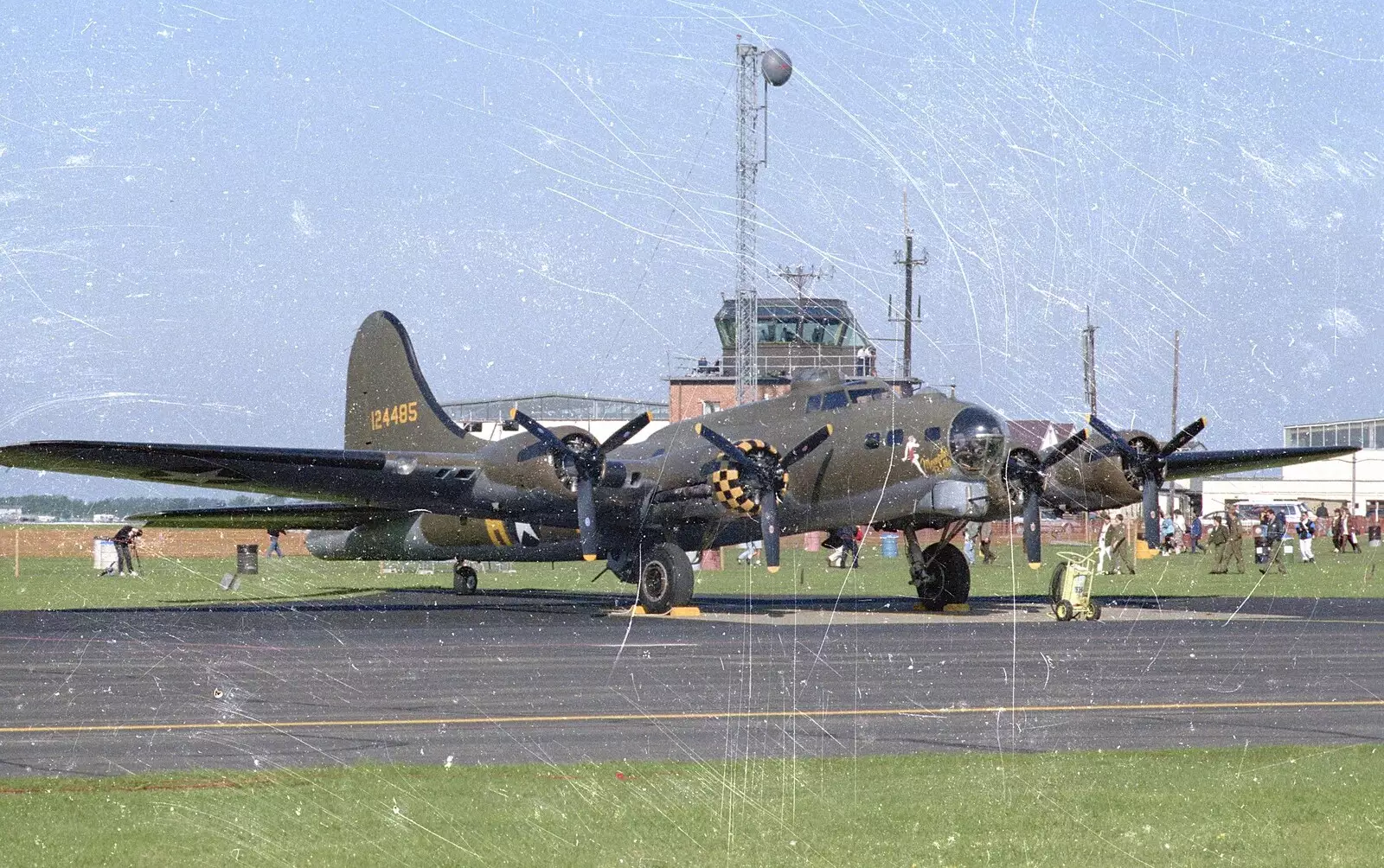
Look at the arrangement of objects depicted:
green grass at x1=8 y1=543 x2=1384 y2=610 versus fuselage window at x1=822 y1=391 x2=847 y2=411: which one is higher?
fuselage window at x1=822 y1=391 x2=847 y2=411

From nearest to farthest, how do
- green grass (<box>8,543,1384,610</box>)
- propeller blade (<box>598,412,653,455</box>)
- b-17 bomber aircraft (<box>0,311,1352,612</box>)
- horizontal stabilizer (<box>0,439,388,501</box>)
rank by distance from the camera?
horizontal stabilizer (<box>0,439,388,501</box>) < b-17 bomber aircraft (<box>0,311,1352,612</box>) < propeller blade (<box>598,412,653,455</box>) < green grass (<box>8,543,1384,610</box>)

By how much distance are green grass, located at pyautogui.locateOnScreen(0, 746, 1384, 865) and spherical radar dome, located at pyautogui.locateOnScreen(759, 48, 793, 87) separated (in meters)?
51.2

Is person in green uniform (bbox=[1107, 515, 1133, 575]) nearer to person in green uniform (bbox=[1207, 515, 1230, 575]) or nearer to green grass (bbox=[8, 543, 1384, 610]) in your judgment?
green grass (bbox=[8, 543, 1384, 610])

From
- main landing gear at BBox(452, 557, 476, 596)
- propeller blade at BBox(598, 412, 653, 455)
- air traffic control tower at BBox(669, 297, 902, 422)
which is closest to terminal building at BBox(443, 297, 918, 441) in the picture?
air traffic control tower at BBox(669, 297, 902, 422)

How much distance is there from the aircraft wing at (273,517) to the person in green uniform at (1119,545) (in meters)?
24.9

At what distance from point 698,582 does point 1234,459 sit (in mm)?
19879

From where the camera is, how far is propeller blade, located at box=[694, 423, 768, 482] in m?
30.5

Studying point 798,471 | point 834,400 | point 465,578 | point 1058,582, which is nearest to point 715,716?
point 798,471

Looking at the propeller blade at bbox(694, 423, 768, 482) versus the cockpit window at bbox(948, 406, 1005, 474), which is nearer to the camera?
the cockpit window at bbox(948, 406, 1005, 474)

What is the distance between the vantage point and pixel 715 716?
14.8 meters

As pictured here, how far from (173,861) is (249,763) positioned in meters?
3.11

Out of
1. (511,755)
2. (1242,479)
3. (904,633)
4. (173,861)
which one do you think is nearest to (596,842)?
(173,861)

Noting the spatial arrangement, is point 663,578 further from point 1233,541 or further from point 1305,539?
point 1305,539

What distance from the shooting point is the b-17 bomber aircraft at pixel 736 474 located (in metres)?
29.7
